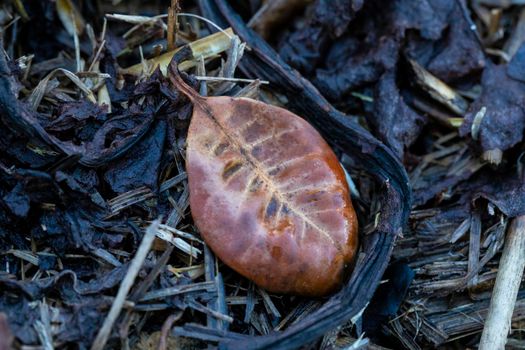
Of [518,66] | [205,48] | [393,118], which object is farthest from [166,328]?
[518,66]

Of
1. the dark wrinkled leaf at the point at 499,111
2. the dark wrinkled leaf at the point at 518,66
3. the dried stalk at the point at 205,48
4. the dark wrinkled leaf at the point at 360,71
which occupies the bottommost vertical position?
the dark wrinkled leaf at the point at 499,111

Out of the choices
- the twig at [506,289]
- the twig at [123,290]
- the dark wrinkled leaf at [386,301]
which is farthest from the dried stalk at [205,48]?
the twig at [506,289]

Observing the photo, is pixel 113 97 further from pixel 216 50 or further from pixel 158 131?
Result: pixel 216 50

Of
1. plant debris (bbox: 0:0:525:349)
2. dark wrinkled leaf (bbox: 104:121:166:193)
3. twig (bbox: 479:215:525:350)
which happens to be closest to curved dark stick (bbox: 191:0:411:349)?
plant debris (bbox: 0:0:525:349)

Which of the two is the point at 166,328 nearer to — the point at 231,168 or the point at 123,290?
the point at 123,290

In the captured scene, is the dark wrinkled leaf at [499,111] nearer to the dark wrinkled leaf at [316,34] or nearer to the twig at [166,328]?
the dark wrinkled leaf at [316,34]

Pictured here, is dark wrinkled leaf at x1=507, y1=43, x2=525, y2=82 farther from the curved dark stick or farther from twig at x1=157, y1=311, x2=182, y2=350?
twig at x1=157, y1=311, x2=182, y2=350
